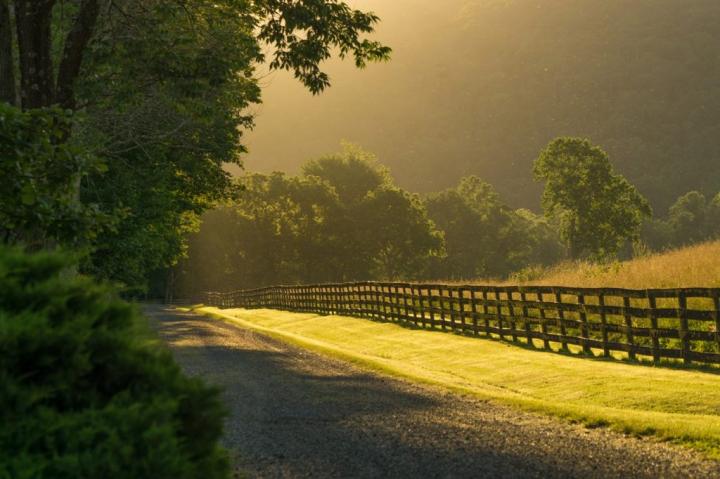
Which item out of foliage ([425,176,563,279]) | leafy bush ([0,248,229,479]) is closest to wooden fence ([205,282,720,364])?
leafy bush ([0,248,229,479])

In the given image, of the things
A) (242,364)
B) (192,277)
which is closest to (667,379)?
(242,364)

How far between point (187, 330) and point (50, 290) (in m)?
30.6

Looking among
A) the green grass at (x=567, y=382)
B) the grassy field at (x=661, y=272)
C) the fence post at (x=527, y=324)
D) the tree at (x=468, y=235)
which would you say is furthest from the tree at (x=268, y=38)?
the tree at (x=468, y=235)

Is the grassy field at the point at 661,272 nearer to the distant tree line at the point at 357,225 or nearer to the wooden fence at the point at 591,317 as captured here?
the wooden fence at the point at 591,317

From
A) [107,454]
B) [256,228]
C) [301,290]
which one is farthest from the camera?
[256,228]

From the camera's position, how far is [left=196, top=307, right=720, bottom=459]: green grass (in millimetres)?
10523

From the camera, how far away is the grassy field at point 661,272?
2022 centimetres

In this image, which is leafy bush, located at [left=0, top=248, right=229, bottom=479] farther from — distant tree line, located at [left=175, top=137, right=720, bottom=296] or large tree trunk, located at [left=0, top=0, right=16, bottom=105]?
distant tree line, located at [left=175, top=137, right=720, bottom=296]

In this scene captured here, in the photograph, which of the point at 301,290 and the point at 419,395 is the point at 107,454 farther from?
the point at 301,290

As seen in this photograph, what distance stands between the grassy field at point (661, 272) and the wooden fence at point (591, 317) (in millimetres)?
831

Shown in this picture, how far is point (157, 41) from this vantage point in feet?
45.4

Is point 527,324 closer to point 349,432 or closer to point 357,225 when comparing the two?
point 349,432

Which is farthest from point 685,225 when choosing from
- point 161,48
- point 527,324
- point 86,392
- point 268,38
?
point 86,392

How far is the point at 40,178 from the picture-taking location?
7.93 metres
